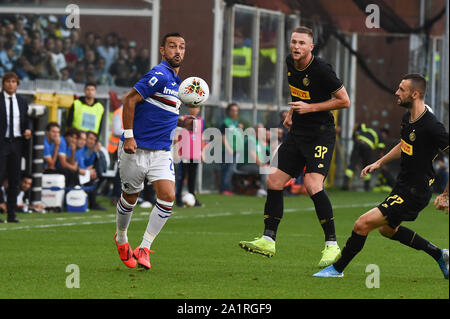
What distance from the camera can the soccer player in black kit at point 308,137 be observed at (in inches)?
384

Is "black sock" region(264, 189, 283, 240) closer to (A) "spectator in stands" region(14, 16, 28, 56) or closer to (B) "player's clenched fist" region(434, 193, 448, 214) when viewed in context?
(B) "player's clenched fist" region(434, 193, 448, 214)

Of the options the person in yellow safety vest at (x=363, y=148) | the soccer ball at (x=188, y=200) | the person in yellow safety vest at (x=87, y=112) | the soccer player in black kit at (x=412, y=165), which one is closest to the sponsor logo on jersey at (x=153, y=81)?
the soccer player in black kit at (x=412, y=165)

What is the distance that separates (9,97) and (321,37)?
13.6 m

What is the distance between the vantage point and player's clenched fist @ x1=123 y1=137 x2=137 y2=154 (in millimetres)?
9312

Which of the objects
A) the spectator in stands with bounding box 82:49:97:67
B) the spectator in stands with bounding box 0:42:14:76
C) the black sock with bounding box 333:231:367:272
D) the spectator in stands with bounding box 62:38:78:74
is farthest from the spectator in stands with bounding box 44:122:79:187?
the black sock with bounding box 333:231:367:272

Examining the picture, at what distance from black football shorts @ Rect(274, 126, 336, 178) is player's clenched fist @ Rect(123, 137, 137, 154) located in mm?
1557

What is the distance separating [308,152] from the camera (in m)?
9.96

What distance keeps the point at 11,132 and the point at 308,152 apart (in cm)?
581

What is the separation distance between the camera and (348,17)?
27.2 meters

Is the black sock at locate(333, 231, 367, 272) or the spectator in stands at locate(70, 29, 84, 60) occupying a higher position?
the spectator in stands at locate(70, 29, 84, 60)

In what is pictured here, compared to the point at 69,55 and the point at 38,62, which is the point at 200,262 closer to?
the point at 38,62

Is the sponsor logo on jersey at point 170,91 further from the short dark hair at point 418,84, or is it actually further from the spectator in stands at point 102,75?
the spectator in stands at point 102,75

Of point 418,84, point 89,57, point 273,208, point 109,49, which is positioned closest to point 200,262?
point 273,208
